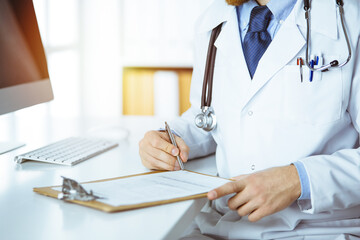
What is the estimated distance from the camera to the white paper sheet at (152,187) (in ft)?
2.60

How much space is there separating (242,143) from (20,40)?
0.71 meters

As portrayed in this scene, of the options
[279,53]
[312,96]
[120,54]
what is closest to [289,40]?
[279,53]

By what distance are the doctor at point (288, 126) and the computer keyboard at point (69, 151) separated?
177 millimetres

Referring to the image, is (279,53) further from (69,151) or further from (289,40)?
(69,151)

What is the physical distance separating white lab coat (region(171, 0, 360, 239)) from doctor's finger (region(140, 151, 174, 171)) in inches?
6.9

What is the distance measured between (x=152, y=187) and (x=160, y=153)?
0.18m

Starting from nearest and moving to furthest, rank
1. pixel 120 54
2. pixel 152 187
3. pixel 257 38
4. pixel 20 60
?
1. pixel 152 187
2. pixel 257 38
3. pixel 20 60
4. pixel 120 54

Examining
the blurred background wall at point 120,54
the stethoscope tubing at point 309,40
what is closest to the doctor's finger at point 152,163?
the stethoscope tubing at point 309,40

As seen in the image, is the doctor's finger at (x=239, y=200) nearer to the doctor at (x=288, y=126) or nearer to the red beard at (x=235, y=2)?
the doctor at (x=288, y=126)

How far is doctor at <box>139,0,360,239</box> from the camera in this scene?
3.08 ft

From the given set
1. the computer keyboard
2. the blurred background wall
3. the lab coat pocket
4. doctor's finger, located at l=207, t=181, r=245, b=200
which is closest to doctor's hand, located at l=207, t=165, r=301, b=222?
doctor's finger, located at l=207, t=181, r=245, b=200

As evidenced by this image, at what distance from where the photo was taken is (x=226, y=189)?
2.62 feet

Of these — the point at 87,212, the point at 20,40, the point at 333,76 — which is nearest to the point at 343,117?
the point at 333,76

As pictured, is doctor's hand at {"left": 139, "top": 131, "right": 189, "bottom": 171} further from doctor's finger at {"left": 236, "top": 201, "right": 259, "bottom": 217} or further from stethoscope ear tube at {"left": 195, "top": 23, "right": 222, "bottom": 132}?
doctor's finger at {"left": 236, "top": 201, "right": 259, "bottom": 217}
